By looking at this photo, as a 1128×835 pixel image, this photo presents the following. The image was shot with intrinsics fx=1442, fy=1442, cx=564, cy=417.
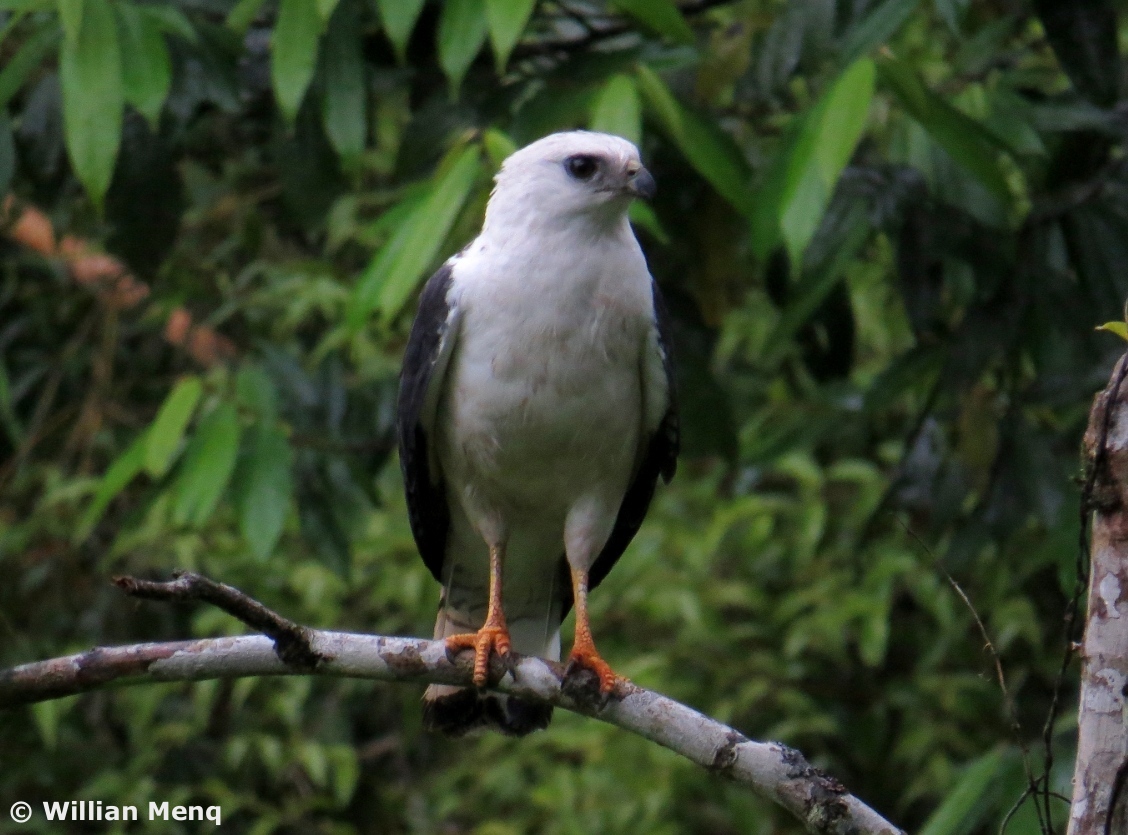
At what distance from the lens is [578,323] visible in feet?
11.9

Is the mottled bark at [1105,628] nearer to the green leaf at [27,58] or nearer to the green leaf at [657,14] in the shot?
the green leaf at [657,14]

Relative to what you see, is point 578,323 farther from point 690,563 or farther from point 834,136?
point 690,563

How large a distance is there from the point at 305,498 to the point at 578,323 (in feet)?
5.84

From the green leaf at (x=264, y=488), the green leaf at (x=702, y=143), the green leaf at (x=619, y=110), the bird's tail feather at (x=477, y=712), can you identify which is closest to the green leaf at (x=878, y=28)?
the green leaf at (x=702, y=143)

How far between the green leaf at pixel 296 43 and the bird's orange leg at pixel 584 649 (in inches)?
58.9

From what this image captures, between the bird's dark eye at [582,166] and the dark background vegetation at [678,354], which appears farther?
the dark background vegetation at [678,354]

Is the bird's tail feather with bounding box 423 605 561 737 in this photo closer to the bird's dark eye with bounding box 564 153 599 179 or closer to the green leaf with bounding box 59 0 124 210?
the bird's dark eye with bounding box 564 153 599 179

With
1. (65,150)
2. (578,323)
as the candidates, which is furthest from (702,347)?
(65,150)

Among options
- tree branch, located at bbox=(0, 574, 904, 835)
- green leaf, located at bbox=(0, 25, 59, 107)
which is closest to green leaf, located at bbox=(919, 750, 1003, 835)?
tree branch, located at bbox=(0, 574, 904, 835)

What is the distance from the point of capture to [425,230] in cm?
376

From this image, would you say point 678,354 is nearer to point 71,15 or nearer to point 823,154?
point 823,154

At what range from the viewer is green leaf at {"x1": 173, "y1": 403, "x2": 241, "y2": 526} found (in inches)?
167

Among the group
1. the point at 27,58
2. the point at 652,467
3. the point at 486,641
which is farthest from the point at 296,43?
the point at 486,641

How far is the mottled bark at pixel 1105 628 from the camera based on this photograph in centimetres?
237
